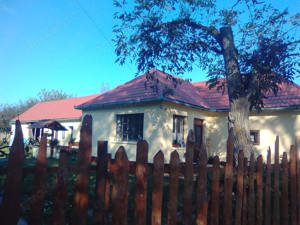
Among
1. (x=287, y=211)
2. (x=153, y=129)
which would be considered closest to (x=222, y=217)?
(x=287, y=211)

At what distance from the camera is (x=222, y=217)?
3477mm

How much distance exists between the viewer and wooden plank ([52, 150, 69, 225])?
2.07m

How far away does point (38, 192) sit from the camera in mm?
1952

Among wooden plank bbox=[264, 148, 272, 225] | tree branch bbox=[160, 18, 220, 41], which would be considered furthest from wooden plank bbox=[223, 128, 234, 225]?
tree branch bbox=[160, 18, 220, 41]

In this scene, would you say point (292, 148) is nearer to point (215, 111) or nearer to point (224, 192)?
point (224, 192)

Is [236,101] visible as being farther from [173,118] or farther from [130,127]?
[130,127]

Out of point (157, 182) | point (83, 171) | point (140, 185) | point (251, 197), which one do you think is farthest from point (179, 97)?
point (83, 171)

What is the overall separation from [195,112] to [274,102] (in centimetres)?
444

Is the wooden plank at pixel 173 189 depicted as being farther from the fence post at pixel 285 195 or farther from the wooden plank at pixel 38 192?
Answer: the fence post at pixel 285 195

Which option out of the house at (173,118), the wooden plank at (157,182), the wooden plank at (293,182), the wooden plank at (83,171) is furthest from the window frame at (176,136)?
the wooden plank at (83,171)

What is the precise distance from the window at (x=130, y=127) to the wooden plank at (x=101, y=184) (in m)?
13.8

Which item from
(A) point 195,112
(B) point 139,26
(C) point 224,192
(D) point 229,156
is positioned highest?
(B) point 139,26

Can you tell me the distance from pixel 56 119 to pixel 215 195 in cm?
2826

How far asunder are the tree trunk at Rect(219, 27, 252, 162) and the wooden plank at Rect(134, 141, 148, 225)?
457cm
